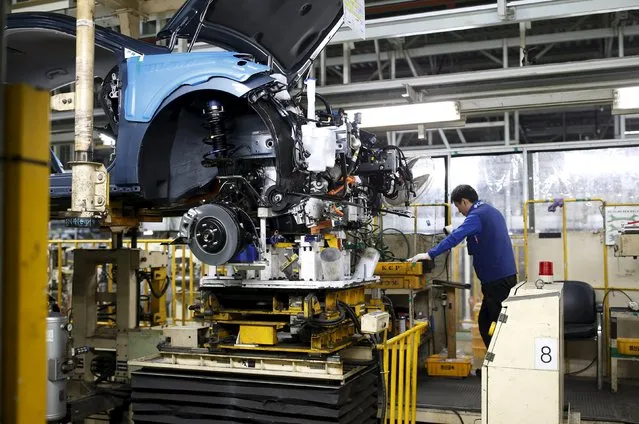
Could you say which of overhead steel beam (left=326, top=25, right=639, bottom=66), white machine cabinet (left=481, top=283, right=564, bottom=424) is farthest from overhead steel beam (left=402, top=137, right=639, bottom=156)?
white machine cabinet (left=481, top=283, right=564, bottom=424)

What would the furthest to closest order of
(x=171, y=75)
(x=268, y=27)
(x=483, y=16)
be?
(x=483, y=16), (x=268, y=27), (x=171, y=75)

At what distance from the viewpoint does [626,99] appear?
562 cm

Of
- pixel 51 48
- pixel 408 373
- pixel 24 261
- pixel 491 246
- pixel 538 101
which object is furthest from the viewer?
pixel 538 101

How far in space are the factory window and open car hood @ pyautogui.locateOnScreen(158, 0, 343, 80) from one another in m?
5.49

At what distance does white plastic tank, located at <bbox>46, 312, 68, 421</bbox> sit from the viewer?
448cm

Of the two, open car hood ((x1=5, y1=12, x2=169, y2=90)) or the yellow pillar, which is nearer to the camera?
the yellow pillar

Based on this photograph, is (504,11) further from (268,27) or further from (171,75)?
(171,75)

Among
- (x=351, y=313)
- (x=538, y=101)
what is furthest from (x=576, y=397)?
(x=538, y=101)

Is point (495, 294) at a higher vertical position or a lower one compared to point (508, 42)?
lower

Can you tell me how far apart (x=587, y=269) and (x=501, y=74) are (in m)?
2.17

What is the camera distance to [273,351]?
4324mm

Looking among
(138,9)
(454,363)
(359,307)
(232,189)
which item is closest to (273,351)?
(359,307)

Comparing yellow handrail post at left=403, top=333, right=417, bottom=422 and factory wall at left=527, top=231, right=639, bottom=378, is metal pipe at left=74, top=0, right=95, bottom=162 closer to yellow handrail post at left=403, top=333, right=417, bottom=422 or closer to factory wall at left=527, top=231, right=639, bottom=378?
yellow handrail post at left=403, top=333, right=417, bottom=422

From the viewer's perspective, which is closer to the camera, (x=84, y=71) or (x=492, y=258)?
(x=84, y=71)
